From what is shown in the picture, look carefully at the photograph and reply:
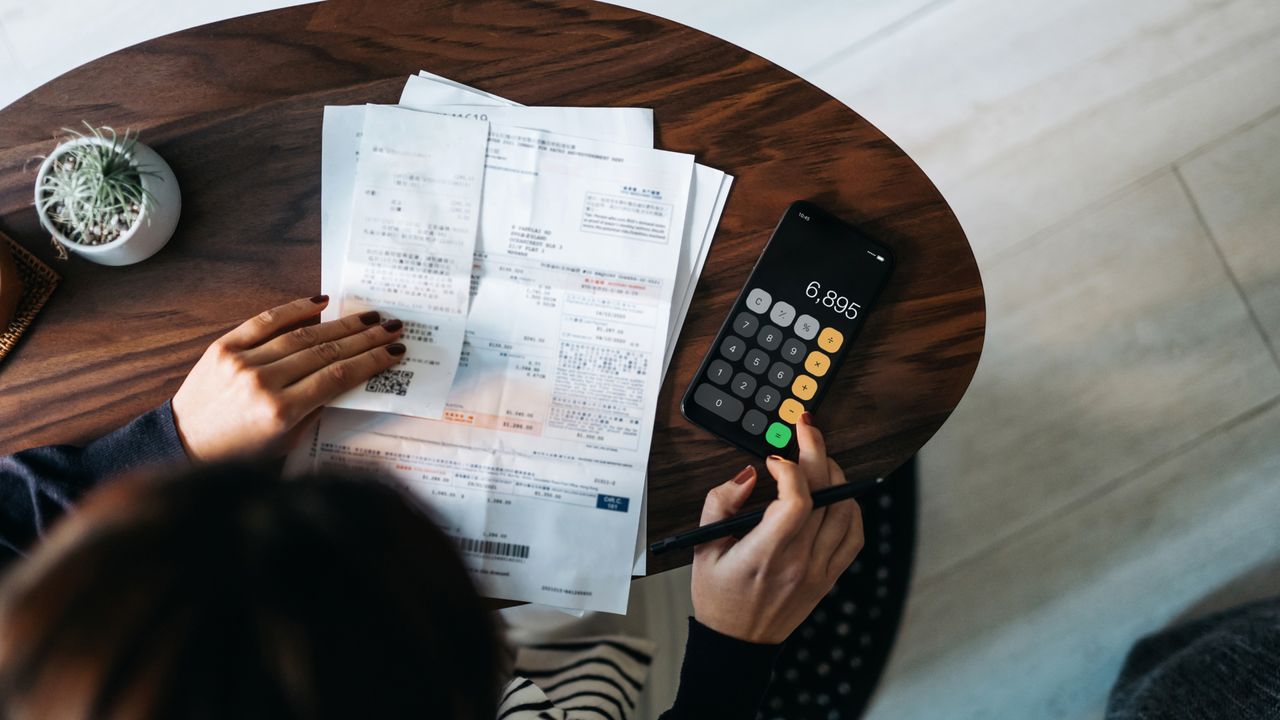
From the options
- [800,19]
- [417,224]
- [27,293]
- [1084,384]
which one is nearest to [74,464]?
[27,293]

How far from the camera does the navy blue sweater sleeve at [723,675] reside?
62 centimetres

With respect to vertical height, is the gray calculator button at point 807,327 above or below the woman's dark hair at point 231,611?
below

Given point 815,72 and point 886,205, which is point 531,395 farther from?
point 815,72

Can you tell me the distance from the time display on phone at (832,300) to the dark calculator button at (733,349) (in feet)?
0.22

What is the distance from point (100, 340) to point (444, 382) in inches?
10.5

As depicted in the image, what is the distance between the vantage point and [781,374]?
0.61 meters

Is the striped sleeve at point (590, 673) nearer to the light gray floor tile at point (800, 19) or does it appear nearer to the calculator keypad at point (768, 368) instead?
the calculator keypad at point (768, 368)

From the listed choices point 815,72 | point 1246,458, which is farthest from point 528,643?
point 1246,458

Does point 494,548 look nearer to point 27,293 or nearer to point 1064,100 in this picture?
point 27,293

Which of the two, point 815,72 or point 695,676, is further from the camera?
point 815,72

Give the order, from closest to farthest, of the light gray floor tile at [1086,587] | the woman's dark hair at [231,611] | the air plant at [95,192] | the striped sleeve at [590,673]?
the woman's dark hair at [231,611]
the air plant at [95,192]
the striped sleeve at [590,673]
the light gray floor tile at [1086,587]

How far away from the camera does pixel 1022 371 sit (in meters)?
1.06

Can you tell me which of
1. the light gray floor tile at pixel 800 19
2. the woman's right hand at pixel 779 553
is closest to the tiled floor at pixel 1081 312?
the light gray floor tile at pixel 800 19

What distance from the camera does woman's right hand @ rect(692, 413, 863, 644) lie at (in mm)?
582
